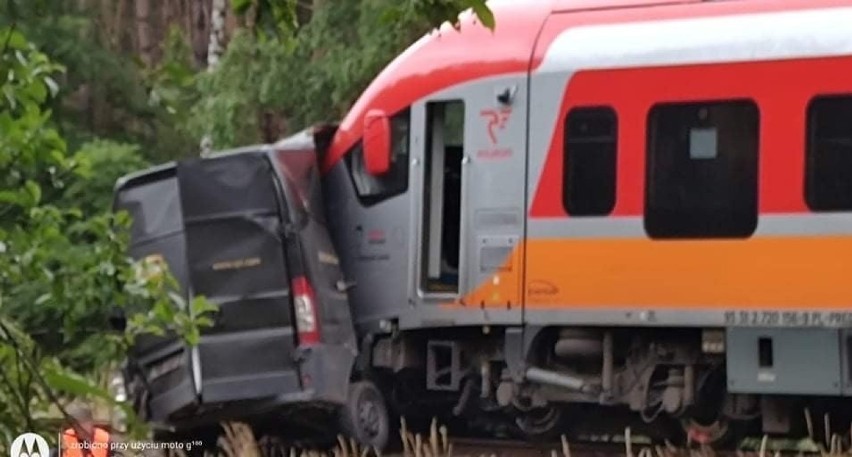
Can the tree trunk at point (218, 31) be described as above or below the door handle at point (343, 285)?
above

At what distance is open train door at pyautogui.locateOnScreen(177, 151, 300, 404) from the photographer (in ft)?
44.4

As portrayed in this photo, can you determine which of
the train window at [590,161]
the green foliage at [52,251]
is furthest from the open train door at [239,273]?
the green foliage at [52,251]

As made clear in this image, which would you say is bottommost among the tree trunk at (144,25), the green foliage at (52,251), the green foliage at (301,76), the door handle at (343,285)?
the door handle at (343,285)

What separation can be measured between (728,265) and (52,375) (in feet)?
28.7

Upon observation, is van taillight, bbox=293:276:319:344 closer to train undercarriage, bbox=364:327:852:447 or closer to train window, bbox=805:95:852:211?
train undercarriage, bbox=364:327:852:447

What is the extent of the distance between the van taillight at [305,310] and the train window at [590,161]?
72.5 inches

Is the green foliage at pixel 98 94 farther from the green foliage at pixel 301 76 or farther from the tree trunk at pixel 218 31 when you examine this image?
the tree trunk at pixel 218 31

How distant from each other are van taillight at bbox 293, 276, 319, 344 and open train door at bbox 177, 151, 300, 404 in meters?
0.05

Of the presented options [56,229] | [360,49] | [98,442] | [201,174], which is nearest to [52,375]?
[98,442]

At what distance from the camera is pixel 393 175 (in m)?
14.2

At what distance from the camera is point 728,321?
12.5 meters

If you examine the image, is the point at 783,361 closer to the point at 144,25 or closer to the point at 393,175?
the point at 393,175

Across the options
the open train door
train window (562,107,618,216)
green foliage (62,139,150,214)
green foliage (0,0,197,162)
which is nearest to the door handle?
the open train door

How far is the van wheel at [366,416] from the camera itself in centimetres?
Answer: 1398
